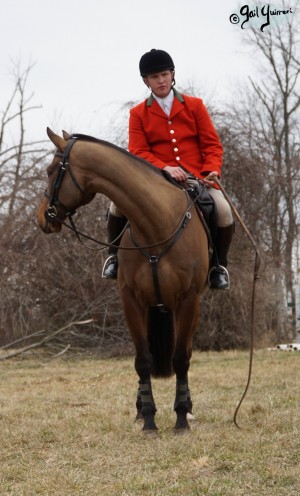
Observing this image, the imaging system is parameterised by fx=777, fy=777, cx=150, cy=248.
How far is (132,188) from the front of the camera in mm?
5508

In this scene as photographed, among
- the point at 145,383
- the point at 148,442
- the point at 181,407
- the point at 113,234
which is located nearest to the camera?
the point at 148,442

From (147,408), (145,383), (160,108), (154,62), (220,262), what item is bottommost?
(147,408)

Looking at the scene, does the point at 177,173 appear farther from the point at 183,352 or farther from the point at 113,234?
the point at 183,352

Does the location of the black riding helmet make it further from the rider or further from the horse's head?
the horse's head

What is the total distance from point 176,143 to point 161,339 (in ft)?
5.28

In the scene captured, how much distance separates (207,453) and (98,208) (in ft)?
29.9

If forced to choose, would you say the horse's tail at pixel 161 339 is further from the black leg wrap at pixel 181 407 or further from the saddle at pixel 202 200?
the saddle at pixel 202 200

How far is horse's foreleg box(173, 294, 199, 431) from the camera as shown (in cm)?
569

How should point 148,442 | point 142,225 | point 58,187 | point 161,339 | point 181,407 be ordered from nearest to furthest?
point 148,442 < point 58,187 < point 142,225 < point 181,407 < point 161,339

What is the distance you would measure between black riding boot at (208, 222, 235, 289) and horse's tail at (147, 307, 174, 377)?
1.51 ft

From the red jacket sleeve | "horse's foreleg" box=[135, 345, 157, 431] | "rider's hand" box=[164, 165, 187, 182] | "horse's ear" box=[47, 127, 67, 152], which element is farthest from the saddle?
"horse's foreleg" box=[135, 345, 157, 431]

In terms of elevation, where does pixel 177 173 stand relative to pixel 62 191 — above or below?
above

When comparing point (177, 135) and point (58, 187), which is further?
point (177, 135)

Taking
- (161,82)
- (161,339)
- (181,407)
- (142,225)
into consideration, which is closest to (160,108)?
(161,82)
